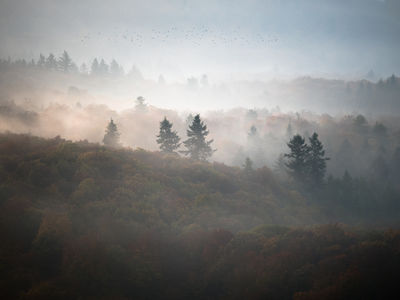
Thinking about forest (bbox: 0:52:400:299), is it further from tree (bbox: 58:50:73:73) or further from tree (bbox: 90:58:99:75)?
tree (bbox: 90:58:99:75)

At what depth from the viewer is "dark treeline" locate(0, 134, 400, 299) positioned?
12.0 metres

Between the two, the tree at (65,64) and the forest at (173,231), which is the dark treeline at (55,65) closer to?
the tree at (65,64)

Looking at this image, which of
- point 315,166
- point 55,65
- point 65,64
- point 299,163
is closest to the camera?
point 299,163

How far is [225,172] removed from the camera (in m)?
34.4

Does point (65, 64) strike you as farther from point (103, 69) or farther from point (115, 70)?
point (115, 70)

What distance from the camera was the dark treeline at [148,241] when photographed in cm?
1200

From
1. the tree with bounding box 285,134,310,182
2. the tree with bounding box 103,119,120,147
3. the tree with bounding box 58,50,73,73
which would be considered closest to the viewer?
the tree with bounding box 285,134,310,182

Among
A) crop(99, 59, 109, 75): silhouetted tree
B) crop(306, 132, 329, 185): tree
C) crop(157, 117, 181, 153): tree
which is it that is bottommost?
crop(306, 132, 329, 185): tree

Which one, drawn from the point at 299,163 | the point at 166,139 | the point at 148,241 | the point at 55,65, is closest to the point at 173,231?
the point at 148,241

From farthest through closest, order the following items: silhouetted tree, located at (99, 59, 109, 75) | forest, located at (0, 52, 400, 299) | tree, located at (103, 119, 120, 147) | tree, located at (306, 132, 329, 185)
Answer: silhouetted tree, located at (99, 59, 109, 75) < tree, located at (103, 119, 120, 147) < tree, located at (306, 132, 329, 185) < forest, located at (0, 52, 400, 299)

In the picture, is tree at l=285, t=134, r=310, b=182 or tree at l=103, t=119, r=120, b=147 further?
tree at l=103, t=119, r=120, b=147

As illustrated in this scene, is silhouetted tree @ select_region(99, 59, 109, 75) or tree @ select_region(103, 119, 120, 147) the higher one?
silhouetted tree @ select_region(99, 59, 109, 75)

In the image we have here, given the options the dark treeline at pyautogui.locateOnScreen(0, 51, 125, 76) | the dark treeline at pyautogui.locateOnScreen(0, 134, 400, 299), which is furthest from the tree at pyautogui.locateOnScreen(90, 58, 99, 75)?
the dark treeline at pyautogui.locateOnScreen(0, 134, 400, 299)

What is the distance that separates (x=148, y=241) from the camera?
53.5 feet
